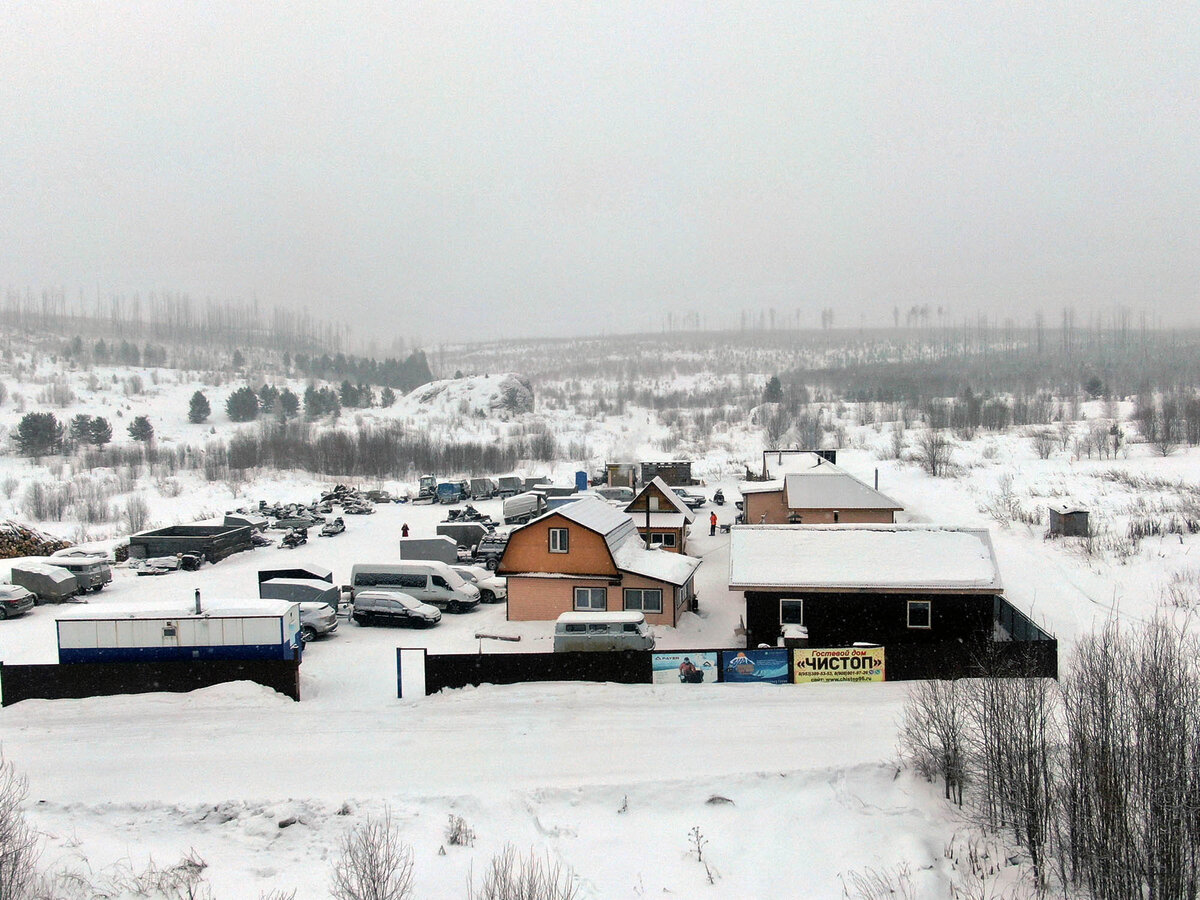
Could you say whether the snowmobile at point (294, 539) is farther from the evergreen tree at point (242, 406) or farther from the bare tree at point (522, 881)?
the evergreen tree at point (242, 406)

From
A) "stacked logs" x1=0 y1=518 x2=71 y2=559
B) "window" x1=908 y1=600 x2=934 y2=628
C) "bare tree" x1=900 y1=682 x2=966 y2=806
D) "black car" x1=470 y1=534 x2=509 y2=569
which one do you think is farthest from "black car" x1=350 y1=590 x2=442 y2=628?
"stacked logs" x1=0 y1=518 x2=71 y2=559

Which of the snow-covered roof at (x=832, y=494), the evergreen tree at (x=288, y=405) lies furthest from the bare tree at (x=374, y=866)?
the evergreen tree at (x=288, y=405)

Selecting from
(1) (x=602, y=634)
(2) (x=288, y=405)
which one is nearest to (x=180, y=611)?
(1) (x=602, y=634)

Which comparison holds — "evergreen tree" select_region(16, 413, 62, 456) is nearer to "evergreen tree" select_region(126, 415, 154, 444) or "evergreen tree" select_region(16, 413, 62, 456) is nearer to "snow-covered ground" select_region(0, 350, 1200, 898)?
"evergreen tree" select_region(126, 415, 154, 444)

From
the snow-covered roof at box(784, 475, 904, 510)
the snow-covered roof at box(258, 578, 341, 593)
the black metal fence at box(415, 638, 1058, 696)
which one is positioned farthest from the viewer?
the snow-covered roof at box(784, 475, 904, 510)

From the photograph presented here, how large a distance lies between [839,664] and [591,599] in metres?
9.75

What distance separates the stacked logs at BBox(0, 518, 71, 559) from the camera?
4269 cm

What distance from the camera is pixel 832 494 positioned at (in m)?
39.3

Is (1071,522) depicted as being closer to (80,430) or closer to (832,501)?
(832,501)

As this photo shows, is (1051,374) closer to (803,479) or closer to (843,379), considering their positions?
(843,379)

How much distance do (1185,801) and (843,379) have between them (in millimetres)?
173992

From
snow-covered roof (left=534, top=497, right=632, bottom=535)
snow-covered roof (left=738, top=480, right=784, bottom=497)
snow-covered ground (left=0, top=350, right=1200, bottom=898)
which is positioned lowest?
snow-covered ground (left=0, top=350, right=1200, bottom=898)

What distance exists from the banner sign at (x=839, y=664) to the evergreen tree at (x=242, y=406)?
4662 inches

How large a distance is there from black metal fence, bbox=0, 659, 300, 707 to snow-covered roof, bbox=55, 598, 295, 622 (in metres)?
1.21
